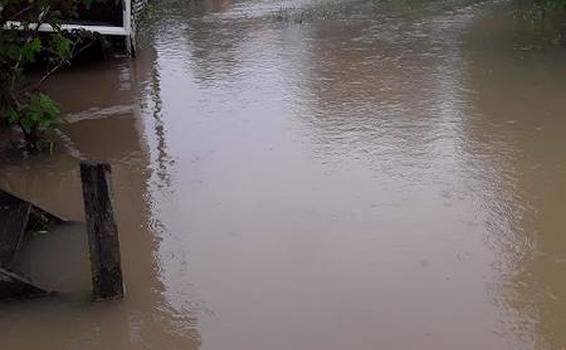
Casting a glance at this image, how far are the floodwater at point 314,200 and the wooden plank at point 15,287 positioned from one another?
0.07 m

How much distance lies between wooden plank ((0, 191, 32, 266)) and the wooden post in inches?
29.1

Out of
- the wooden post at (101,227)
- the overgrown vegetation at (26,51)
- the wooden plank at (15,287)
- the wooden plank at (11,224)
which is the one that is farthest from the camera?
the overgrown vegetation at (26,51)

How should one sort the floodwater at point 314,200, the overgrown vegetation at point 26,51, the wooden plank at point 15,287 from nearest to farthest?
the floodwater at point 314,200
the wooden plank at point 15,287
the overgrown vegetation at point 26,51

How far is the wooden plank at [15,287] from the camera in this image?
191 inches

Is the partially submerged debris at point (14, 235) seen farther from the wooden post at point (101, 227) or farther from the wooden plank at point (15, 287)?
the wooden post at point (101, 227)

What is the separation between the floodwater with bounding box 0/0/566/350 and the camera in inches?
186

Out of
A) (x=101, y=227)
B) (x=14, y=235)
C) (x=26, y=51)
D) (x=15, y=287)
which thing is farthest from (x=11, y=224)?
(x=26, y=51)

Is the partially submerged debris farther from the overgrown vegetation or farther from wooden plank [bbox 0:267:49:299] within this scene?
the overgrown vegetation

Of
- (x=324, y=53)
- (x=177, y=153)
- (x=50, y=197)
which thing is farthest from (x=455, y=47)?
(x=50, y=197)

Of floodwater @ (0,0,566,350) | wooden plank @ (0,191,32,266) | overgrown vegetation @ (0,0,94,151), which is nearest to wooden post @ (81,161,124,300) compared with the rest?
floodwater @ (0,0,566,350)

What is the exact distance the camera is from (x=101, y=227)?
15.0ft

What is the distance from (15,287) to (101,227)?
31.1 inches

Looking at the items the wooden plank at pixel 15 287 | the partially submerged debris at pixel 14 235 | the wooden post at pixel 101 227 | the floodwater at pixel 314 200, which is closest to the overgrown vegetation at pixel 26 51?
the floodwater at pixel 314 200

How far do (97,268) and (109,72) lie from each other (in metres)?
7.56
